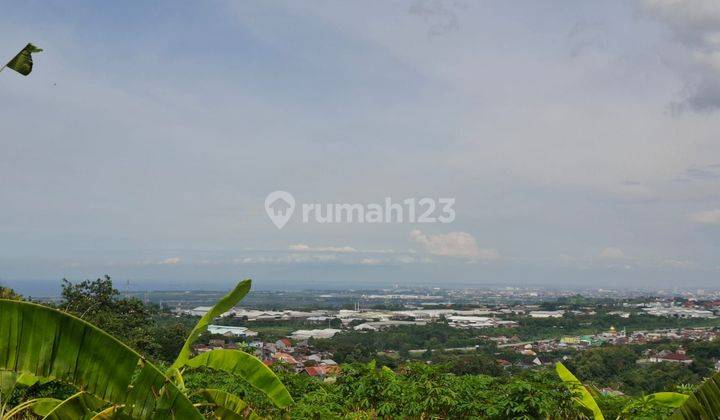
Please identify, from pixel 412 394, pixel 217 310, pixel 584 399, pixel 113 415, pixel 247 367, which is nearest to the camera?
pixel 113 415

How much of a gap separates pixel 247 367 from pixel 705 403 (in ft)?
10.1

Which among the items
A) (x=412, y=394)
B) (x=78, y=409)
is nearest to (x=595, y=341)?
(x=412, y=394)

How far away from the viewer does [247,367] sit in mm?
4160

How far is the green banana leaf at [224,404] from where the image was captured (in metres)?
4.09

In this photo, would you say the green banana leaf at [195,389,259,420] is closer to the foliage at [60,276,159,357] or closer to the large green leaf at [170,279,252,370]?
the large green leaf at [170,279,252,370]

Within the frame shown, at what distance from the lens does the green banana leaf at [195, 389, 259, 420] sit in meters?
4.09

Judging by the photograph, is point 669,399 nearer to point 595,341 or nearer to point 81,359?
point 81,359

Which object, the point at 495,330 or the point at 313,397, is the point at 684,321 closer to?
the point at 495,330

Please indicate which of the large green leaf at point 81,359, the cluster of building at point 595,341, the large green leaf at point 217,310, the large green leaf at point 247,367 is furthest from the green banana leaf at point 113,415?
the cluster of building at point 595,341

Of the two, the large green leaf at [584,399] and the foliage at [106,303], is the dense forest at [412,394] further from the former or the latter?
the foliage at [106,303]


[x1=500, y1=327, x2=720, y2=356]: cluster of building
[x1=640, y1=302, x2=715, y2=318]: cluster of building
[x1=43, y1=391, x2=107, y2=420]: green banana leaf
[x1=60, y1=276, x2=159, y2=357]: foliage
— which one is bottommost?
[x1=640, y1=302, x2=715, y2=318]: cluster of building

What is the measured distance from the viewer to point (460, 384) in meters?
5.15

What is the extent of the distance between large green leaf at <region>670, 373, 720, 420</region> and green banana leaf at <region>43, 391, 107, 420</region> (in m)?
3.25

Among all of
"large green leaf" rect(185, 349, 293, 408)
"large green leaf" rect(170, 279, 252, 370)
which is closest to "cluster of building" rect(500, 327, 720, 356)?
"large green leaf" rect(185, 349, 293, 408)
